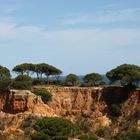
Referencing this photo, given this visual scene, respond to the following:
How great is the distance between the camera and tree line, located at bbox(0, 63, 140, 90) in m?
80.1

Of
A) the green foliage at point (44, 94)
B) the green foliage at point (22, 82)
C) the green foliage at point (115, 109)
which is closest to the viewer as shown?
the green foliage at point (115, 109)

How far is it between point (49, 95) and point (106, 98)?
332 inches

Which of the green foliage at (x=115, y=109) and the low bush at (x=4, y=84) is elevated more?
the low bush at (x=4, y=84)

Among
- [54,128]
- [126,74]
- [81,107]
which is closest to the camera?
[54,128]

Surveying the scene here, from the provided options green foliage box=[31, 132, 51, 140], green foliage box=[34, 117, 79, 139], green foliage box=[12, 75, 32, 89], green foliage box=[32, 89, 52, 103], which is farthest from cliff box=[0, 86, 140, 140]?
green foliage box=[31, 132, 51, 140]

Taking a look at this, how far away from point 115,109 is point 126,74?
19.1 feet

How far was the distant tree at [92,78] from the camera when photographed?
8850 cm

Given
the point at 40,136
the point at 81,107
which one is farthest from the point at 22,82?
the point at 40,136

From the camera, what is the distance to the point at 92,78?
88812 mm

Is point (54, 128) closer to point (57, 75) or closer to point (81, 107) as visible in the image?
point (81, 107)

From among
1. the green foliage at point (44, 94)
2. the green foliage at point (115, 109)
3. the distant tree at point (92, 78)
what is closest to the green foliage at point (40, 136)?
the green foliage at point (44, 94)

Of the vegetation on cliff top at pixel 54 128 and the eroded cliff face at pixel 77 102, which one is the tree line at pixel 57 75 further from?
the vegetation on cliff top at pixel 54 128

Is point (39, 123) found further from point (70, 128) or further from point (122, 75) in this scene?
point (122, 75)

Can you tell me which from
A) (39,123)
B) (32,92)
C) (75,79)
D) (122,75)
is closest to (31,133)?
(39,123)
